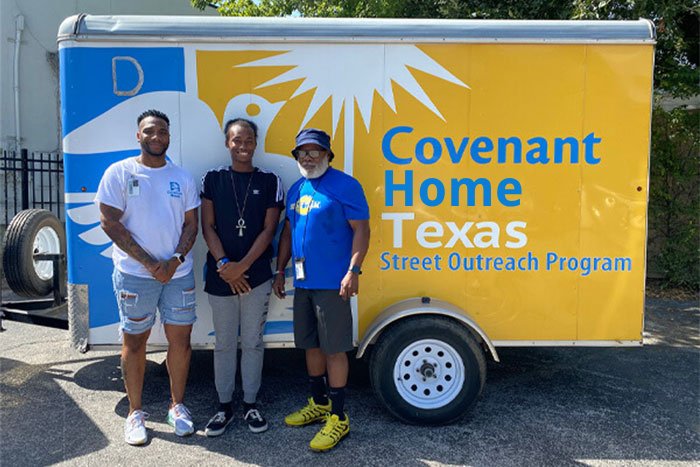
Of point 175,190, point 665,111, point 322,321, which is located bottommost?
point 322,321

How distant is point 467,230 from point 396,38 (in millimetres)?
1433

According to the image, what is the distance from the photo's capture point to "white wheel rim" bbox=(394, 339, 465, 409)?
11.9 ft

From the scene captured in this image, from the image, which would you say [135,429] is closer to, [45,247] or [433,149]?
[45,247]

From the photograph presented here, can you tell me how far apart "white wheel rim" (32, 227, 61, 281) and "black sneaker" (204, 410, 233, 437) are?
2.27 meters

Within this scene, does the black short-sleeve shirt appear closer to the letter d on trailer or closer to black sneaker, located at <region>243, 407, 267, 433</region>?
the letter d on trailer

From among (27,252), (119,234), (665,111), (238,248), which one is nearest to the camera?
(119,234)

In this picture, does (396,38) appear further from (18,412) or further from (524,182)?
(18,412)

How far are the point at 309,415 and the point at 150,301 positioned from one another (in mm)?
1351

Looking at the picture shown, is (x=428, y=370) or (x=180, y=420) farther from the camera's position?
(x=428, y=370)

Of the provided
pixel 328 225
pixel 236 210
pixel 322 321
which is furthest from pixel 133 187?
pixel 322 321

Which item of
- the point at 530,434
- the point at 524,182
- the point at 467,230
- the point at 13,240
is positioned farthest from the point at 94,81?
the point at 530,434

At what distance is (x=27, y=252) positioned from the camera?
4.36 m

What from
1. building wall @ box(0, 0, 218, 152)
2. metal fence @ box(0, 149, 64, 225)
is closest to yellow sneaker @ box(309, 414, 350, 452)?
metal fence @ box(0, 149, 64, 225)

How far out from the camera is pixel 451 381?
3650mm
